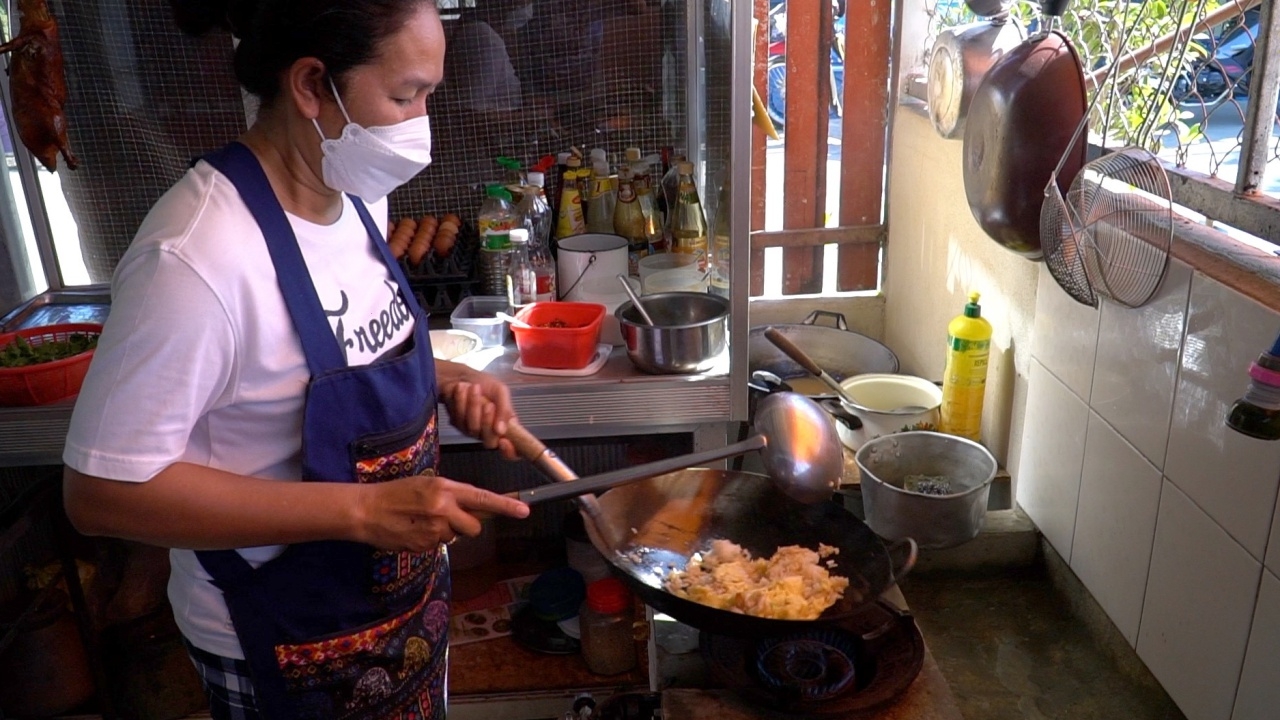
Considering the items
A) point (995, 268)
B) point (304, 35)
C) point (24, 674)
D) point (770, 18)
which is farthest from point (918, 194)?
point (24, 674)

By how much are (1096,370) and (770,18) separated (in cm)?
201

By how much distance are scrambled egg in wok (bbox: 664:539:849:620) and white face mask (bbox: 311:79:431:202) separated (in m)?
0.76

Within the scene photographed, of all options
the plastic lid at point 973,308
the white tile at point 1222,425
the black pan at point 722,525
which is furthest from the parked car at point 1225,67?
the black pan at point 722,525

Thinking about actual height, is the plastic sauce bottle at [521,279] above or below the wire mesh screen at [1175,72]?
below

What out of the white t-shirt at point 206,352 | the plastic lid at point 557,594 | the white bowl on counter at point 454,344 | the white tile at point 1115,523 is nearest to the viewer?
the white t-shirt at point 206,352

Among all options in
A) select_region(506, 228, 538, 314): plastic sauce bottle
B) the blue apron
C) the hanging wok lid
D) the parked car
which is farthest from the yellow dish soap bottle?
the blue apron

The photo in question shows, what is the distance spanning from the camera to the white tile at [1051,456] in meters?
2.00

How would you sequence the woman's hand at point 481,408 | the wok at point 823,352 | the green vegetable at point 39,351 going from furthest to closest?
the wok at point 823,352
the green vegetable at point 39,351
the woman's hand at point 481,408

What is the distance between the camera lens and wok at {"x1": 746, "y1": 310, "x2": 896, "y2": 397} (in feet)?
9.53

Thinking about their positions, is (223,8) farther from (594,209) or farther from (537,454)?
(594,209)

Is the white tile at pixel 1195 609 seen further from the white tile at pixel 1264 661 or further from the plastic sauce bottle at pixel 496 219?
the plastic sauce bottle at pixel 496 219

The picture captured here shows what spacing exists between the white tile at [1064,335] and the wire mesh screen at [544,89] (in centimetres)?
108

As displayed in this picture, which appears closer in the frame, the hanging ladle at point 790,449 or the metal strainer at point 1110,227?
the hanging ladle at point 790,449

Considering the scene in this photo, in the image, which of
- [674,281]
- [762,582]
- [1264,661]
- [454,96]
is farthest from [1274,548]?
[454,96]
